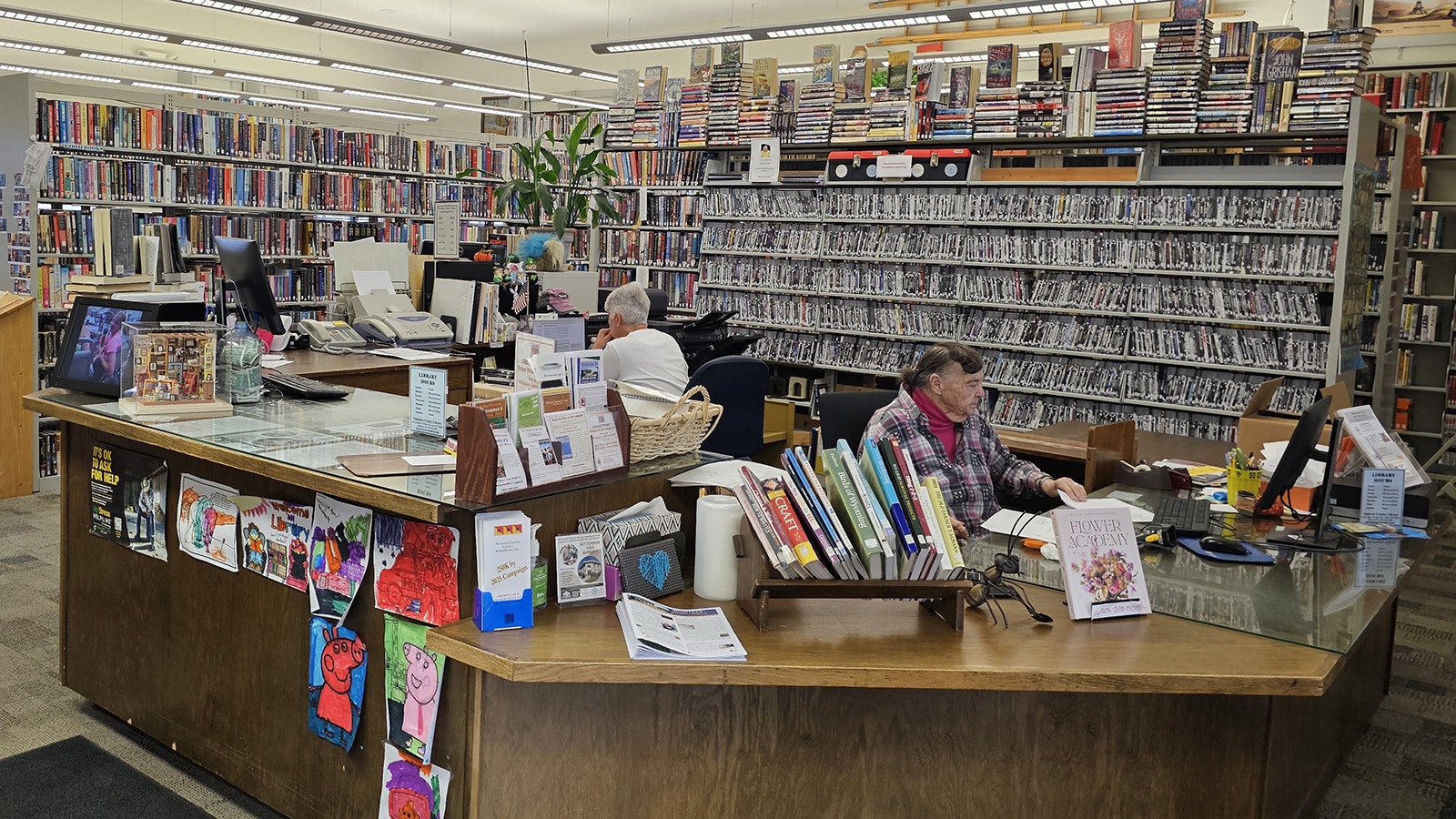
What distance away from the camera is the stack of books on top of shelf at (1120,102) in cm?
627

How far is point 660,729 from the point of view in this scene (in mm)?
2273

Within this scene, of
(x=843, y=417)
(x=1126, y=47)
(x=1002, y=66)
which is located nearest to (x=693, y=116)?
(x=1002, y=66)

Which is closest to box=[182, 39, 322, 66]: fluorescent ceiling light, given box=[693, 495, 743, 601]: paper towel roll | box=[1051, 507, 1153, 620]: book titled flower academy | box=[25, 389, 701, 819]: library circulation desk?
box=[25, 389, 701, 819]: library circulation desk

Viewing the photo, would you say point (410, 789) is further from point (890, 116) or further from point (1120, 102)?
point (890, 116)

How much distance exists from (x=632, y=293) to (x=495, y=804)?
11.5 ft

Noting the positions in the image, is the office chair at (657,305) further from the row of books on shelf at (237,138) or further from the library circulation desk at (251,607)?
the library circulation desk at (251,607)

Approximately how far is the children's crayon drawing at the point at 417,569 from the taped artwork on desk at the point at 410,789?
12.6 inches

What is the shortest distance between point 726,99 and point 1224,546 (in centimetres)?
583

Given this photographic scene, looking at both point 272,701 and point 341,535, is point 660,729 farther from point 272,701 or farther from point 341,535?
point 272,701

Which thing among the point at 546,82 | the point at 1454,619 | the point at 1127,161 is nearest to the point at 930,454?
the point at 1454,619

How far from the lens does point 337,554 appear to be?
2.62 metres

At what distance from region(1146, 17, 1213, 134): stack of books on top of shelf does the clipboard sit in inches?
199

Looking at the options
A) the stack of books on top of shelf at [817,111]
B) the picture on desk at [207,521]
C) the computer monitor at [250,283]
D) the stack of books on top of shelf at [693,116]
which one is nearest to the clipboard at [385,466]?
the picture on desk at [207,521]

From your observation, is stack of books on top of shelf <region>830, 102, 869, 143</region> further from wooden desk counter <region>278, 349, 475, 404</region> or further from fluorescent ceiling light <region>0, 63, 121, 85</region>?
fluorescent ceiling light <region>0, 63, 121, 85</region>
